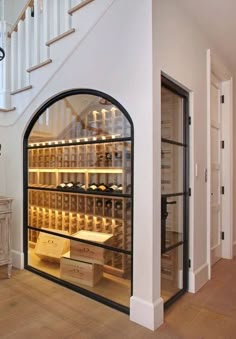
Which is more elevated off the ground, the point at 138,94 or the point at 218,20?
the point at 218,20

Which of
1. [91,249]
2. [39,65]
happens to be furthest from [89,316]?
[39,65]

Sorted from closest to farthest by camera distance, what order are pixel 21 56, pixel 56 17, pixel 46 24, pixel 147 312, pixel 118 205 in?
pixel 147 312 → pixel 118 205 → pixel 56 17 → pixel 46 24 → pixel 21 56

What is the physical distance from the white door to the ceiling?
21.8 inches

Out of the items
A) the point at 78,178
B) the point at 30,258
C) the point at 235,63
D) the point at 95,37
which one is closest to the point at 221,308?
the point at 78,178

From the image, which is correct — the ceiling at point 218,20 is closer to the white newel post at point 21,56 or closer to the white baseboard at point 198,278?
the white newel post at point 21,56

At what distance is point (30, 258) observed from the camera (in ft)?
10.7

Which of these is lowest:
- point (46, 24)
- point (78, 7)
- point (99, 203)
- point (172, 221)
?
point (172, 221)

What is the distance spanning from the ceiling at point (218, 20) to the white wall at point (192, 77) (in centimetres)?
7

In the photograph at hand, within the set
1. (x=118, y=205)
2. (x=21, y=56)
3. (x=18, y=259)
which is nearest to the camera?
(x=118, y=205)

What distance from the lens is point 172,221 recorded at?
2490mm

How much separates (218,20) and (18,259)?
3429 millimetres

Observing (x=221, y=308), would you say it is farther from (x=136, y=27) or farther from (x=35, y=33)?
(x=35, y=33)

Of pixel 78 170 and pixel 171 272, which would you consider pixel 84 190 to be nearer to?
pixel 78 170

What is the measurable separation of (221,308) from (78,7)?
10.1 ft
